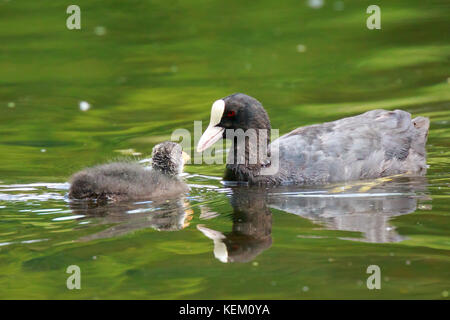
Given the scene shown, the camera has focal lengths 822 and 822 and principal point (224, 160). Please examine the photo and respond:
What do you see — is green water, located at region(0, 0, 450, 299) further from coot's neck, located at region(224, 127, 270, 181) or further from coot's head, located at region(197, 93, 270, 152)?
coot's head, located at region(197, 93, 270, 152)

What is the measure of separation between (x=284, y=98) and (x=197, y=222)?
5377 millimetres

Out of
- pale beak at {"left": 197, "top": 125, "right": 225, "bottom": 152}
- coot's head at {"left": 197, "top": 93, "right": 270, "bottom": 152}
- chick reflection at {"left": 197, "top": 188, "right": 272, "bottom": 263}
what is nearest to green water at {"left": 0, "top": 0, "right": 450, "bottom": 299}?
chick reflection at {"left": 197, "top": 188, "right": 272, "bottom": 263}

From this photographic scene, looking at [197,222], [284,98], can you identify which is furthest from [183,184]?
[284,98]

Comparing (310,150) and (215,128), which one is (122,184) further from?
(310,150)

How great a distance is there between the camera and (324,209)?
7.45 meters

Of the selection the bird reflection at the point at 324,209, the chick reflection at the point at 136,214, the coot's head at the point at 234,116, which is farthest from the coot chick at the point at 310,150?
the chick reflection at the point at 136,214

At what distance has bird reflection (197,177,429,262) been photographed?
6.46 metres

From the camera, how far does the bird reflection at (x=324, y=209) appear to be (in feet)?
21.2

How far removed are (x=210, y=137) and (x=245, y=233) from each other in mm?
2331

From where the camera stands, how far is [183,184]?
27.6 ft

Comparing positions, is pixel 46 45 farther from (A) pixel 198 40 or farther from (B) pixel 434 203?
(B) pixel 434 203

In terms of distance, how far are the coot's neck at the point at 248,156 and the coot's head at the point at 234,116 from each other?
128 mm

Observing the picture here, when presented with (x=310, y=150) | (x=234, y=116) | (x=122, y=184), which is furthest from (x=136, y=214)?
(x=310, y=150)

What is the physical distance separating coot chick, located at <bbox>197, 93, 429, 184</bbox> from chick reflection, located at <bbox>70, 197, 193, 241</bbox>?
1.26 meters
